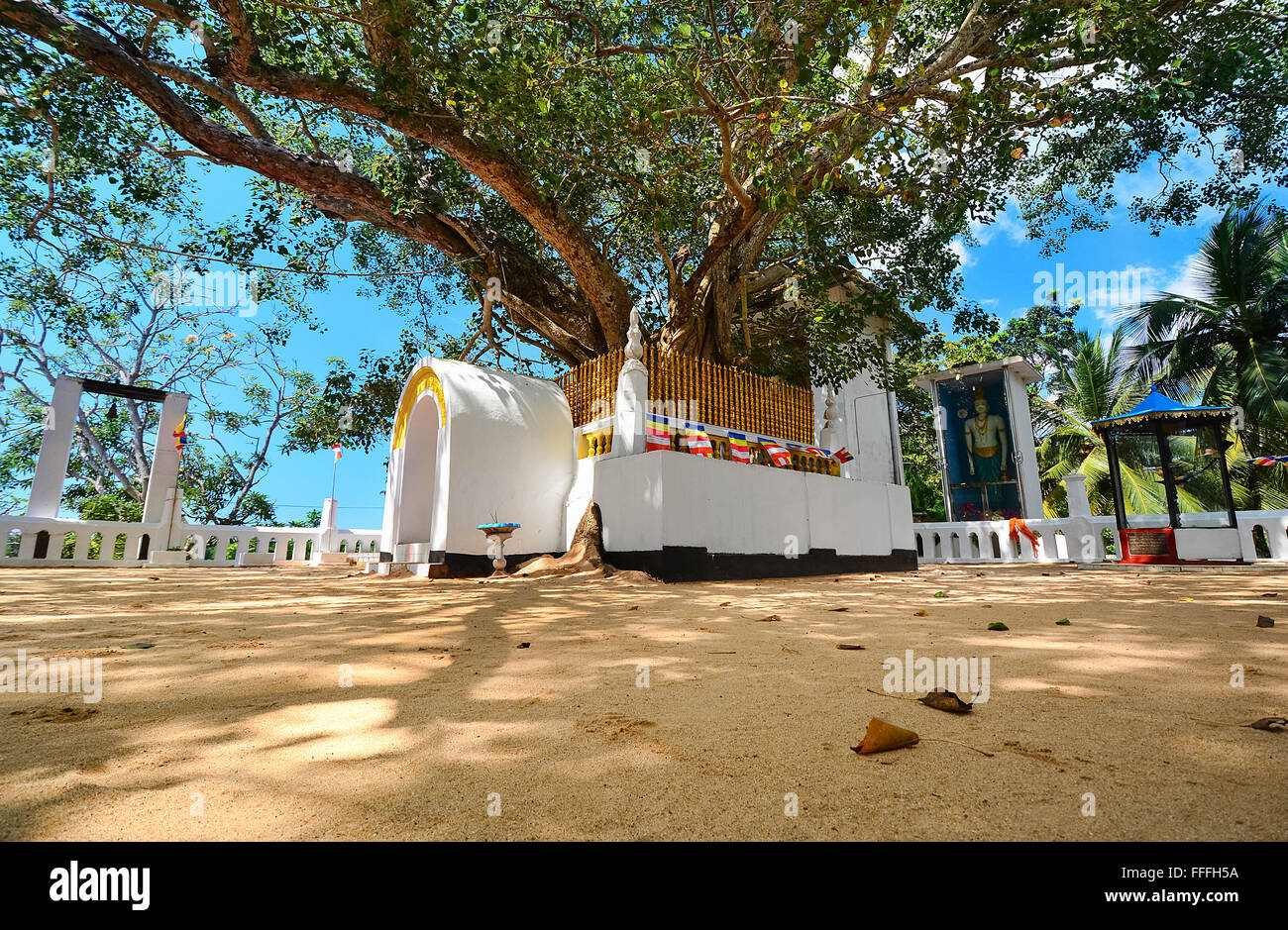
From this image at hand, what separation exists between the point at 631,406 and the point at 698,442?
3.70ft

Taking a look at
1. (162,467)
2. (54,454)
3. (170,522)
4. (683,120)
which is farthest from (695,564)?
(54,454)

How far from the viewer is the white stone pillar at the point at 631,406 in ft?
26.4

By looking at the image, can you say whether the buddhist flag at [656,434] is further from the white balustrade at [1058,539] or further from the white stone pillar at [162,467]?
the white stone pillar at [162,467]

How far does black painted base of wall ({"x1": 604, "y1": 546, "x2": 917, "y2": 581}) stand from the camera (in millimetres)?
7223

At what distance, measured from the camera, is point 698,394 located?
9328mm

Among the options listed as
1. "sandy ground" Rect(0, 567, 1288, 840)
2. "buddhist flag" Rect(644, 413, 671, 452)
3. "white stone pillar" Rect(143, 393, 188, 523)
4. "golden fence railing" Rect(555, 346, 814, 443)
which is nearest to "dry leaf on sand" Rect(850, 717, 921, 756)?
"sandy ground" Rect(0, 567, 1288, 840)

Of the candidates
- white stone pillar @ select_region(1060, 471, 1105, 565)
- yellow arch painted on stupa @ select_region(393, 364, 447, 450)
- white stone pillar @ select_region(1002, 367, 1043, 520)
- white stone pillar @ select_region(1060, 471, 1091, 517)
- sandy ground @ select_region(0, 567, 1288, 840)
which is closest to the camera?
sandy ground @ select_region(0, 567, 1288, 840)

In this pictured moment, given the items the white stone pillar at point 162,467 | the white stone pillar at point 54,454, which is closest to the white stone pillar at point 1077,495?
the white stone pillar at point 162,467

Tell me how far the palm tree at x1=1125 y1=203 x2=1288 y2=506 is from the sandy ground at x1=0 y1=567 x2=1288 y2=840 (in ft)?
60.8

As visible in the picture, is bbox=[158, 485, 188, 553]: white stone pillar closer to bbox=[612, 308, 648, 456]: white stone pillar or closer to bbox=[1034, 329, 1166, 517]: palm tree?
bbox=[612, 308, 648, 456]: white stone pillar

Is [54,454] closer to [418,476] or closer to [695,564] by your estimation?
[418,476]

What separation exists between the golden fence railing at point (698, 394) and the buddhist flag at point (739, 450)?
0.32 metres
